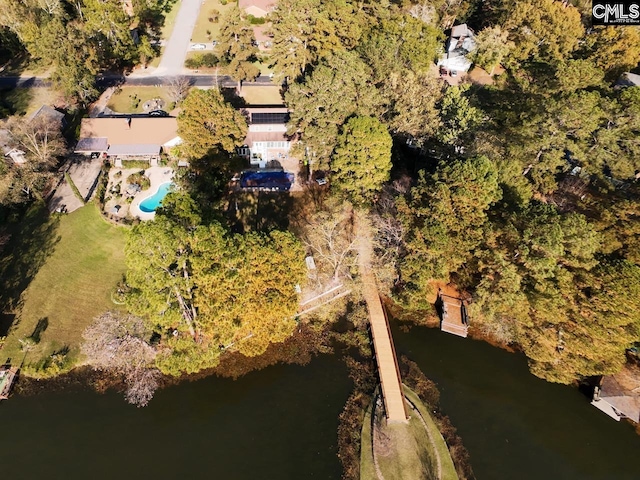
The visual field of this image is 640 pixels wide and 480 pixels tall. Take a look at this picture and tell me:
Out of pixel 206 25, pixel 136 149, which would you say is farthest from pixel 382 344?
pixel 206 25

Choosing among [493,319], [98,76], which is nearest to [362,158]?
[493,319]

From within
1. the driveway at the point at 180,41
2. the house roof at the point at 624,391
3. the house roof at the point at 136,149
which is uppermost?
the driveway at the point at 180,41

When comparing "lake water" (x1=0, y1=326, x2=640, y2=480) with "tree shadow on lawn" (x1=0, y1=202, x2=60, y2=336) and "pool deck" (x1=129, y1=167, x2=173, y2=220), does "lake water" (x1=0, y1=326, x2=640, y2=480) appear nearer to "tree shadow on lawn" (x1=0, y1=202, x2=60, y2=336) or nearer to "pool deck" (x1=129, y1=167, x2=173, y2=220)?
"tree shadow on lawn" (x1=0, y1=202, x2=60, y2=336)

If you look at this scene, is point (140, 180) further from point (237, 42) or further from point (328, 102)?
A: point (328, 102)

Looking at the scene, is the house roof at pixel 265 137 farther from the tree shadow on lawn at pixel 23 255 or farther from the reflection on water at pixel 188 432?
the reflection on water at pixel 188 432

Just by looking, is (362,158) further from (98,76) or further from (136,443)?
(98,76)

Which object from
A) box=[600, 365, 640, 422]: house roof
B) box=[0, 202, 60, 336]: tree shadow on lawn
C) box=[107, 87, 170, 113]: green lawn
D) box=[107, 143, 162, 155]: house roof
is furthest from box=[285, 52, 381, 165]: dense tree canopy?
box=[600, 365, 640, 422]: house roof

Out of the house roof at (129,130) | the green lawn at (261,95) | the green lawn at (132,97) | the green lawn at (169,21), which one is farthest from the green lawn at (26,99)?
the green lawn at (261,95)
